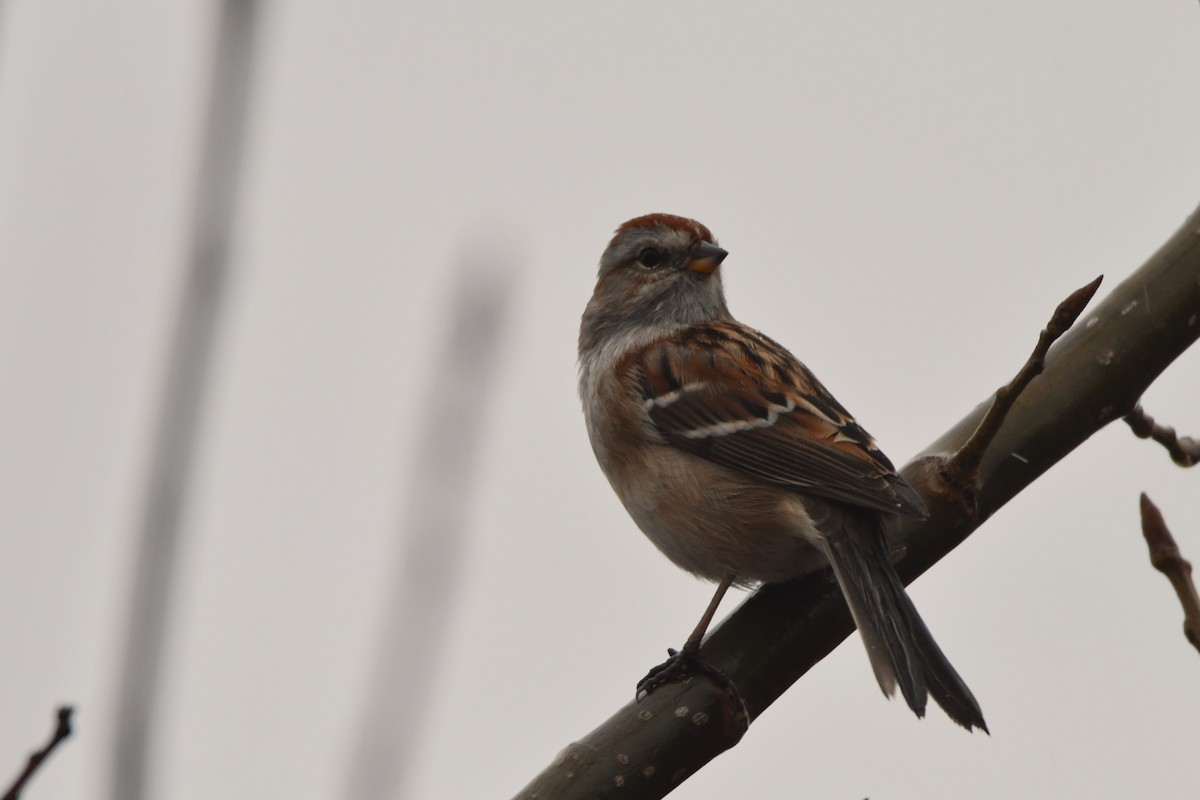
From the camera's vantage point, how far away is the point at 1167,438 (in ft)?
12.9

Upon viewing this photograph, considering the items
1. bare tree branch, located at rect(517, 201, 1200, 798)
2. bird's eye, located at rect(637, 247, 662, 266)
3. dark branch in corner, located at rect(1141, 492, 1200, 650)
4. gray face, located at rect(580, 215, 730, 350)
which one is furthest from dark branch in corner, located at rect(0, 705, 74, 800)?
bird's eye, located at rect(637, 247, 662, 266)

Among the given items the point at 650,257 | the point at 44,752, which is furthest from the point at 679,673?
the point at 650,257

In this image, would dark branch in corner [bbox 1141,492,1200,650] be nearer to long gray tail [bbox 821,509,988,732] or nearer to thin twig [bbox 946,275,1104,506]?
thin twig [bbox 946,275,1104,506]

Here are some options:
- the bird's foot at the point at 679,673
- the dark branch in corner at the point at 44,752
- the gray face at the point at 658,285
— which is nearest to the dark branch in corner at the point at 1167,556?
the bird's foot at the point at 679,673

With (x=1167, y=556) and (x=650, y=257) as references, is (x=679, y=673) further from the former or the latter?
(x=650, y=257)

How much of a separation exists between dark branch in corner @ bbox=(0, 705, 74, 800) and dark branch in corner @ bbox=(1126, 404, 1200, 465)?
299 centimetres

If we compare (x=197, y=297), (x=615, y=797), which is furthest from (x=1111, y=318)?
(x=197, y=297)

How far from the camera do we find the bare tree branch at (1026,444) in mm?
3785

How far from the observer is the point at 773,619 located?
13.0 ft

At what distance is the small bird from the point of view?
12.8 feet

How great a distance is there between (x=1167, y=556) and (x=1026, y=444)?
94cm

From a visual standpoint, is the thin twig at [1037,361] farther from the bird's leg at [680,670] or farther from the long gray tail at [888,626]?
the bird's leg at [680,670]

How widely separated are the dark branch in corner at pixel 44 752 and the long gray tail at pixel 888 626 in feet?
7.40

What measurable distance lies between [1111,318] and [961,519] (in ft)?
2.32
